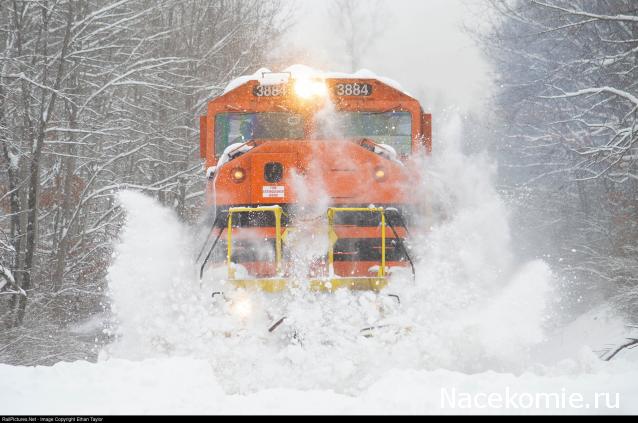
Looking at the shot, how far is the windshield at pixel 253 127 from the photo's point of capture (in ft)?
24.0

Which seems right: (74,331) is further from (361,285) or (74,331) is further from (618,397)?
(618,397)

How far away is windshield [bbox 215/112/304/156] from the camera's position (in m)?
7.30

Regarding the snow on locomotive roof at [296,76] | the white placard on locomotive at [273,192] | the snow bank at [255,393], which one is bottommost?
the snow bank at [255,393]

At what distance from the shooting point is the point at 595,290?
11.2 m

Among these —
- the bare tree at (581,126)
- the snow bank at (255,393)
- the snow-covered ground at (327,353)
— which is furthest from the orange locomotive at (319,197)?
the bare tree at (581,126)

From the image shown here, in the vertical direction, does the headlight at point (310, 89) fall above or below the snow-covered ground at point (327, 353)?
above

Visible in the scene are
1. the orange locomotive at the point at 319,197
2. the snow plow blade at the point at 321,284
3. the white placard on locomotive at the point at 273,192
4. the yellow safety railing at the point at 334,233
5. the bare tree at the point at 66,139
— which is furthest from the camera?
the bare tree at the point at 66,139

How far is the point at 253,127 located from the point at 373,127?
1.42 metres

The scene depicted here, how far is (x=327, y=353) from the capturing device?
509cm

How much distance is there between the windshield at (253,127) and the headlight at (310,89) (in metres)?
0.26

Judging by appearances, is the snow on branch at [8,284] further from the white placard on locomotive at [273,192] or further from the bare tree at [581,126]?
the bare tree at [581,126]

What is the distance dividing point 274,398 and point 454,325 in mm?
2079

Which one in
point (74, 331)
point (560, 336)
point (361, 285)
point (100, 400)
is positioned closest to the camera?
point (100, 400)

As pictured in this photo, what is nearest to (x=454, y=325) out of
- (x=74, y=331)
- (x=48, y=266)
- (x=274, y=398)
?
(x=274, y=398)
